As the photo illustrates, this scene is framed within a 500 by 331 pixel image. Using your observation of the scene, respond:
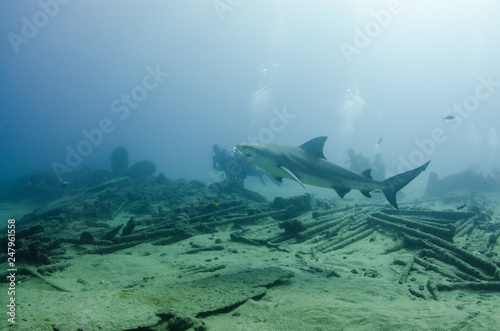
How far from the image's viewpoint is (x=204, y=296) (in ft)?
12.4

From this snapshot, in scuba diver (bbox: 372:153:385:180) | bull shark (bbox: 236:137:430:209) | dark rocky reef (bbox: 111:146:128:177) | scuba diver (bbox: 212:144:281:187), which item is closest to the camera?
bull shark (bbox: 236:137:430:209)

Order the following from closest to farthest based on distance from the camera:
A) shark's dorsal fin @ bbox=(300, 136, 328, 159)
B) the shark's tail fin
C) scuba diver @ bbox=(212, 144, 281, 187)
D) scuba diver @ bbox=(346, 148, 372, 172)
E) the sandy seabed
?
1. the sandy seabed
2. the shark's tail fin
3. shark's dorsal fin @ bbox=(300, 136, 328, 159)
4. scuba diver @ bbox=(212, 144, 281, 187)
5. scuba diver @ bbox=(346, 148, 372, 172)

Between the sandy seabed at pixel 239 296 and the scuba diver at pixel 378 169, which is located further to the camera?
the scuba diver at pixel 378 169

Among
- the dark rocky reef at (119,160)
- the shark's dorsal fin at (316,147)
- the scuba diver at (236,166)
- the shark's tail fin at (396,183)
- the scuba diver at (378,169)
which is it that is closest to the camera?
the shark's tail fin at (396,183)

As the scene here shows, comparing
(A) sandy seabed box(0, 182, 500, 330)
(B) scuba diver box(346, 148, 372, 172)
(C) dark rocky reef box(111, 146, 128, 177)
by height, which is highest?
(C) dark rocky reef box(111, 146, 128, 177)

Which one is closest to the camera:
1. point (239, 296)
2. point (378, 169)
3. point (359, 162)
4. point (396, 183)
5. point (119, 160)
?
point (239, 296)

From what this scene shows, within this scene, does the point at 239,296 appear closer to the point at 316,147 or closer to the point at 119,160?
the point at 316,147

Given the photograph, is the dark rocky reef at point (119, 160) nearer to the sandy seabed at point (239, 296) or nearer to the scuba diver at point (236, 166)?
the scuba diver at point (236, 166)

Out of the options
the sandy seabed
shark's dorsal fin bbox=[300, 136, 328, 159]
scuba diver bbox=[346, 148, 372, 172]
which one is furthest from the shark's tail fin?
scuba diver bbox=[346, 148, 372, 172]

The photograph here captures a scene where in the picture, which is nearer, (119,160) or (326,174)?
(326,174)

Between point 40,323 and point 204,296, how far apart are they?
77.7 inches

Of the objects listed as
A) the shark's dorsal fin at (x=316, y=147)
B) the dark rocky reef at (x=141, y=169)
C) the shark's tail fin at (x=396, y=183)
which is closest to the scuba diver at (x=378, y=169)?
the shark's tail fin at (x=396, y=183)

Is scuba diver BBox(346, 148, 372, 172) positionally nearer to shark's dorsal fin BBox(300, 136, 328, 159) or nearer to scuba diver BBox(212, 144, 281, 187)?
scuba diver BBox(212, 144, 281, 187)

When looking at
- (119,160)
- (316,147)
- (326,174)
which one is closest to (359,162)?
(316,147)
